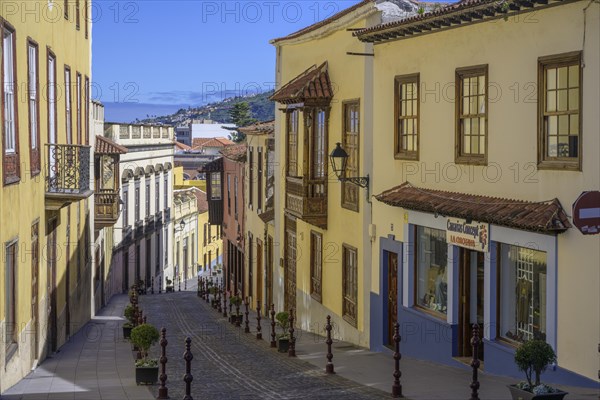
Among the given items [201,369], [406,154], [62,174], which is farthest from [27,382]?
[406,154]

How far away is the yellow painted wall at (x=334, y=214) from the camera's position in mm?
20188

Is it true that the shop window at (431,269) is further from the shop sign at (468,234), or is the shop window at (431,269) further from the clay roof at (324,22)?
the clay roof at (324,22)

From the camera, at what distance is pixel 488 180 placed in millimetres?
15055

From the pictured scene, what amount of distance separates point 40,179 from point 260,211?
53.5 feet

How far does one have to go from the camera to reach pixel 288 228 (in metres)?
26.9

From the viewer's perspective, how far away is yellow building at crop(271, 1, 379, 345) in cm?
2009

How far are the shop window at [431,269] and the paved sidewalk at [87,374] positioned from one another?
207 inches

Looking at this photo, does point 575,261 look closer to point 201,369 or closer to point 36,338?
point 201,369

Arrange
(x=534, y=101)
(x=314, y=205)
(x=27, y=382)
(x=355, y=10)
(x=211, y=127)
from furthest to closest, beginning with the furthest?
(x=211, y=127) → (x=314, y=205) → (x=355, y=10) → (x=27, y=382) → (x=534, y=101)

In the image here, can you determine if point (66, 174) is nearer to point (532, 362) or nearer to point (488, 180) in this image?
point (488, 180)

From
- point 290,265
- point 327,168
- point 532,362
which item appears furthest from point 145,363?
point 290,265

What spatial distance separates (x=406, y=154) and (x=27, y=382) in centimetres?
768

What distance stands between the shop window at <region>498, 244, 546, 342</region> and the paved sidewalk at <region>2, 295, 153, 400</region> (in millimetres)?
5364

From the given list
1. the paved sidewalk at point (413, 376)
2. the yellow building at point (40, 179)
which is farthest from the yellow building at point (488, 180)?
the yellow building at point (40, 179)
